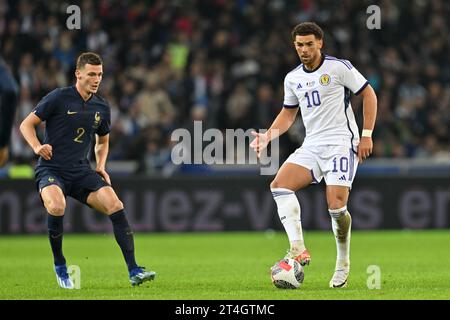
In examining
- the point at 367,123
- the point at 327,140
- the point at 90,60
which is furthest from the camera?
the point at 90,60

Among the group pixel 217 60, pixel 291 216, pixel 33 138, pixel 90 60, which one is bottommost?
pixel 291 216

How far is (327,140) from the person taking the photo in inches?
388

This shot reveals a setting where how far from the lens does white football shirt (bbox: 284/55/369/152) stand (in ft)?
32.3

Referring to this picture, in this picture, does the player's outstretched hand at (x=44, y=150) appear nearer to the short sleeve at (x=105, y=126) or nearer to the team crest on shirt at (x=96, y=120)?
the team crest on shirt at (x=96, y=120)

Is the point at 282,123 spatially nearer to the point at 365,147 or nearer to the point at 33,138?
the point at 365,147

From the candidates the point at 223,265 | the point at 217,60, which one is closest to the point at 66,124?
the point at 223,265

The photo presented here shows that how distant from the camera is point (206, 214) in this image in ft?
62.5

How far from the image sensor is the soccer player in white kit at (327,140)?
977 cm

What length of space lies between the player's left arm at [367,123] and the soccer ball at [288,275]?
45.1 inches

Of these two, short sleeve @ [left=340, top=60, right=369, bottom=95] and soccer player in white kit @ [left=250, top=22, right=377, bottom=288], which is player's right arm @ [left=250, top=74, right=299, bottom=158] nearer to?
soccer player in white kit @ [left=250, top=22, right=377, bottom=288]

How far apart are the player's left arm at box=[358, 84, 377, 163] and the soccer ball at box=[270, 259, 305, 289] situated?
1.15 m

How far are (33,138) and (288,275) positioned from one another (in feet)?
8.66
